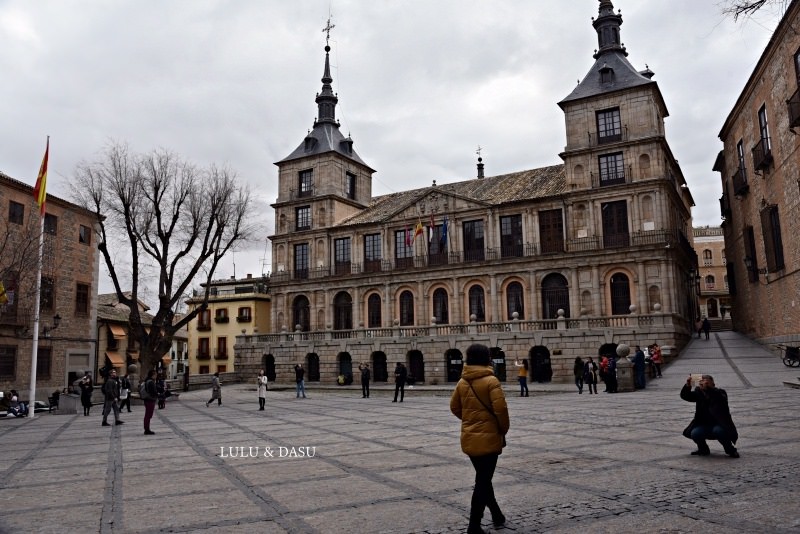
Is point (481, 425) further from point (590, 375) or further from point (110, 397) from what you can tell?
point (590, 375)

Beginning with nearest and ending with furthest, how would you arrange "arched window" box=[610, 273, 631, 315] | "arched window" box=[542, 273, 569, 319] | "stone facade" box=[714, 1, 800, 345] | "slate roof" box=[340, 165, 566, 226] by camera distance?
"stone facade" box=[714, 1, 800, 345] < "arched window" box=[610, 273, 631, 315] < "arched window" box=[542, 273, 569, 319] < "slate roof" box=[340, 165, 566, 226]

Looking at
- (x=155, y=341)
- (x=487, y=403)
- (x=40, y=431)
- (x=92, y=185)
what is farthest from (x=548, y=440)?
(x=92, y=185)

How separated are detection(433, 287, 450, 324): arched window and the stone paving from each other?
25.6 metres

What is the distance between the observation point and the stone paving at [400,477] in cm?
608

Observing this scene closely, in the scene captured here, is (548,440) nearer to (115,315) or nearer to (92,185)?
(92,185)

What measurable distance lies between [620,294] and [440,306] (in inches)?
455

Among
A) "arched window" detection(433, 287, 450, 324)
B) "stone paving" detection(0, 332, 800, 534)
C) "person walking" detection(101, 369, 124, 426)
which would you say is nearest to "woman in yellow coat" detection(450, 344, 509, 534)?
"stone paving" detection(0, 332, 800, 534)

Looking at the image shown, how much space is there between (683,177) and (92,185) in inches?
1548

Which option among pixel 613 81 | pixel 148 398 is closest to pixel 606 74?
pixel 613 81

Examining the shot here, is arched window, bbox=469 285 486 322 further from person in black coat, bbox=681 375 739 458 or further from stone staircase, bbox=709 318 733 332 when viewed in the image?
person in black coat, bbox=681 375 739 458

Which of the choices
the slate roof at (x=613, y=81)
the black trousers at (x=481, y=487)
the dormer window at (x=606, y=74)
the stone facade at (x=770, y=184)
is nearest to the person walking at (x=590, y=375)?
the stone facade at (x=770, y=184)

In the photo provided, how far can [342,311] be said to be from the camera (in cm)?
4516

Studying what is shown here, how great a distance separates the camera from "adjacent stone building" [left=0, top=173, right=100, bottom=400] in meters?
29.0

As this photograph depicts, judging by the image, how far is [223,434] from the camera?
14.3m
